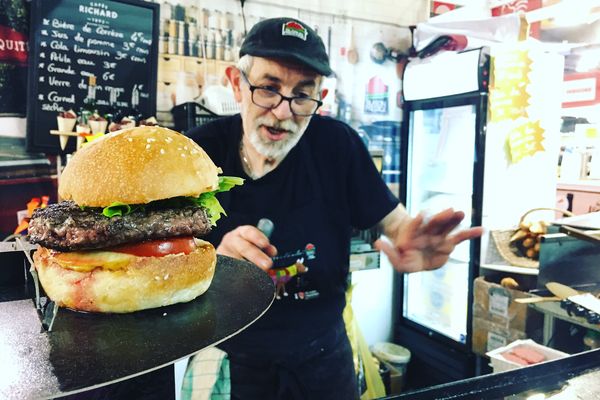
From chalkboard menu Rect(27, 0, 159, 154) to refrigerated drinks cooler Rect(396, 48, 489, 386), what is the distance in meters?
2.65

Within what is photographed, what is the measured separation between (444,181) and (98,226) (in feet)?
13.4

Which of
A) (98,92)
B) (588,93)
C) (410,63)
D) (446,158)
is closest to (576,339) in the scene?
(446,158)

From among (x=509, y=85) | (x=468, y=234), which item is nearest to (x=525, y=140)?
(x=509, y=85)

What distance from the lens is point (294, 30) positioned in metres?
2.11

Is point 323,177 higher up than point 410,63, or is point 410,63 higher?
point 410,63

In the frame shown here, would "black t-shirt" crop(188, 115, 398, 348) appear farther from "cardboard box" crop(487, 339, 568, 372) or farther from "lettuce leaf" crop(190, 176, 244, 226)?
"cardboard box" crop(487, 339, 568, 372)

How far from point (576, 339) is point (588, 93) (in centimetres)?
469

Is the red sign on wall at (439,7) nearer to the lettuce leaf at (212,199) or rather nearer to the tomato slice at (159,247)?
the lettuce leaf at (212,199)

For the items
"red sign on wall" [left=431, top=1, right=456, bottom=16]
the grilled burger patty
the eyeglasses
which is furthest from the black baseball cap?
"red sign on wall" [left=431, top=1, right=456, bottom=16]

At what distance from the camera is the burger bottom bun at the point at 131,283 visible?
3.62 feet

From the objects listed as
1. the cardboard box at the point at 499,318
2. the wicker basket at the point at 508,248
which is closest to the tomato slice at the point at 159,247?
the cardboard box at the point at 499,318

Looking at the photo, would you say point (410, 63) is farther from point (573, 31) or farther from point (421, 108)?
point (573, 31)

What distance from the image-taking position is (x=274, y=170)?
94.7 inches

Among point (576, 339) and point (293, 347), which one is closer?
point (293, 347)
